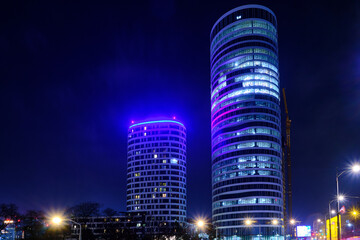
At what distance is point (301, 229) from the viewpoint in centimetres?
18312

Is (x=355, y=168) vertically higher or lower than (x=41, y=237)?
higher

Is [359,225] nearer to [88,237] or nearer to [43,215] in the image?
[88,237]

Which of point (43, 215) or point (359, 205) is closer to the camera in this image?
point (359, 205)

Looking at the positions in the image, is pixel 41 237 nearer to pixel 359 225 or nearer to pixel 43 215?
pixel 43 215

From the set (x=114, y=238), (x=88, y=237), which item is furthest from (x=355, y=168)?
(x=88, y=237)

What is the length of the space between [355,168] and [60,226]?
530ft

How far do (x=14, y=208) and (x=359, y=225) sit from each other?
121 m

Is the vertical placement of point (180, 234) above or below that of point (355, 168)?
below

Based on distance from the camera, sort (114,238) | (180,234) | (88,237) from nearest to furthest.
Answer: (180,234), (114,238), (88,237)

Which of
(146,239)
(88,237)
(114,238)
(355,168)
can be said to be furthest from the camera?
(88,237)

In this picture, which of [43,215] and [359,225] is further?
[43,215]

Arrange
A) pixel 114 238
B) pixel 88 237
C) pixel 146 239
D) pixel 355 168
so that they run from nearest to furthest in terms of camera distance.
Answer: pixel 355 168 < pixel 146 239 < pixel 114 238 < pixel 88 237

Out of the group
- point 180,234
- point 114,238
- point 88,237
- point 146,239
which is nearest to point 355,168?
point 146,239

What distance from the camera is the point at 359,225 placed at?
500 feet
